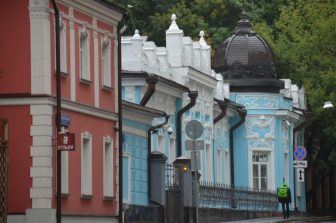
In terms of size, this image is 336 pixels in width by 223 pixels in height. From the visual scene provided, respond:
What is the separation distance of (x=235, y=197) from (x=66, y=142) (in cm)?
2426

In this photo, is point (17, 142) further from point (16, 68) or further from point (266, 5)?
point (266, 5)

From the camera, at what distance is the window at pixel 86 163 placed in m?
34.0

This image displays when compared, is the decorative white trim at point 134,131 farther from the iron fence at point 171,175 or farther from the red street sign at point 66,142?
the red street sign at point 66,142

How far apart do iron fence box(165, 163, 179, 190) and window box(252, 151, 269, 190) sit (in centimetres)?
1797

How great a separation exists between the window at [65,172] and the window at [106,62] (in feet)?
13.2

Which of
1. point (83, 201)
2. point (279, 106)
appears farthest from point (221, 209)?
point (83, 201)

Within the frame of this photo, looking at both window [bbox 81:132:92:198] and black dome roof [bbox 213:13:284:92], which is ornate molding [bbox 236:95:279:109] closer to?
black dome roof [bbox 213:13:284:92]

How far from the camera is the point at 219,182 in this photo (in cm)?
5612

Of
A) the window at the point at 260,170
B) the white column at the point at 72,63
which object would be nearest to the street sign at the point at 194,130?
the white column at the point at 72,63

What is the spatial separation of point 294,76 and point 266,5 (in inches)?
485

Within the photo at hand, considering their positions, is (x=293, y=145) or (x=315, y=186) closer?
(x=293, y=145)

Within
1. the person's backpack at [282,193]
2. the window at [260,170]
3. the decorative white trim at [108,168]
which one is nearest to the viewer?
the decorative white trim at [108,168]

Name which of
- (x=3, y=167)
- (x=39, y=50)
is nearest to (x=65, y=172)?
(x=3, y=167)

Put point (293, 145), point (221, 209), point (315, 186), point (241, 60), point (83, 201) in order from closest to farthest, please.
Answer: point (83, 201), point (221, 209), point (241, 60), point (293, 145), point (315, 186)
